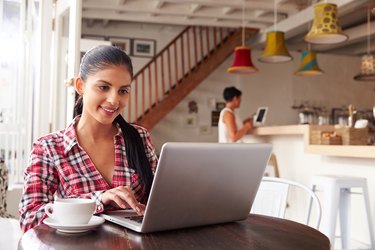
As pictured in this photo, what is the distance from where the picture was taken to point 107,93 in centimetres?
136

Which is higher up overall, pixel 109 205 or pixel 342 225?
pixel 109 205

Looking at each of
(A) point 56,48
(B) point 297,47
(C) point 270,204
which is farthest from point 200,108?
(C) point 270,204

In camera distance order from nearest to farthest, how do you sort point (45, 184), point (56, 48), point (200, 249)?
point (200, 249)
point (45, 184)
point (56, 48)

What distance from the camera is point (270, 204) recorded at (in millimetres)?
1872

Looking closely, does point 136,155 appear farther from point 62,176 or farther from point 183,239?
point 183,239

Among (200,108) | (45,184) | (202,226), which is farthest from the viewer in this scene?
(200,108)

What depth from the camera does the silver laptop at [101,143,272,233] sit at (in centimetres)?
101

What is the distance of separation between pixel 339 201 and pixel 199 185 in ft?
9.03

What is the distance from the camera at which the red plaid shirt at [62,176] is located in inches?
49.6

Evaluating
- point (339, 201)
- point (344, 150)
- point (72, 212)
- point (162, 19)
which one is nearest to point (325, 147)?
point (344, 150)

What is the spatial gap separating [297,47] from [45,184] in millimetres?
8465

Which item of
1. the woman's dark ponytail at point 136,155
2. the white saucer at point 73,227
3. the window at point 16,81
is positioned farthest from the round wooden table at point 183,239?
the window at point 16,81

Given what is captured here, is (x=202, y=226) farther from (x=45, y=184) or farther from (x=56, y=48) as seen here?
(x=56, y=48)

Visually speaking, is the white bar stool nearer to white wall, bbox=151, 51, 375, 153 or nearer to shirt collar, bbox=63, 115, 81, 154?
shirt collar, bbox=63, 115, 81, 154
